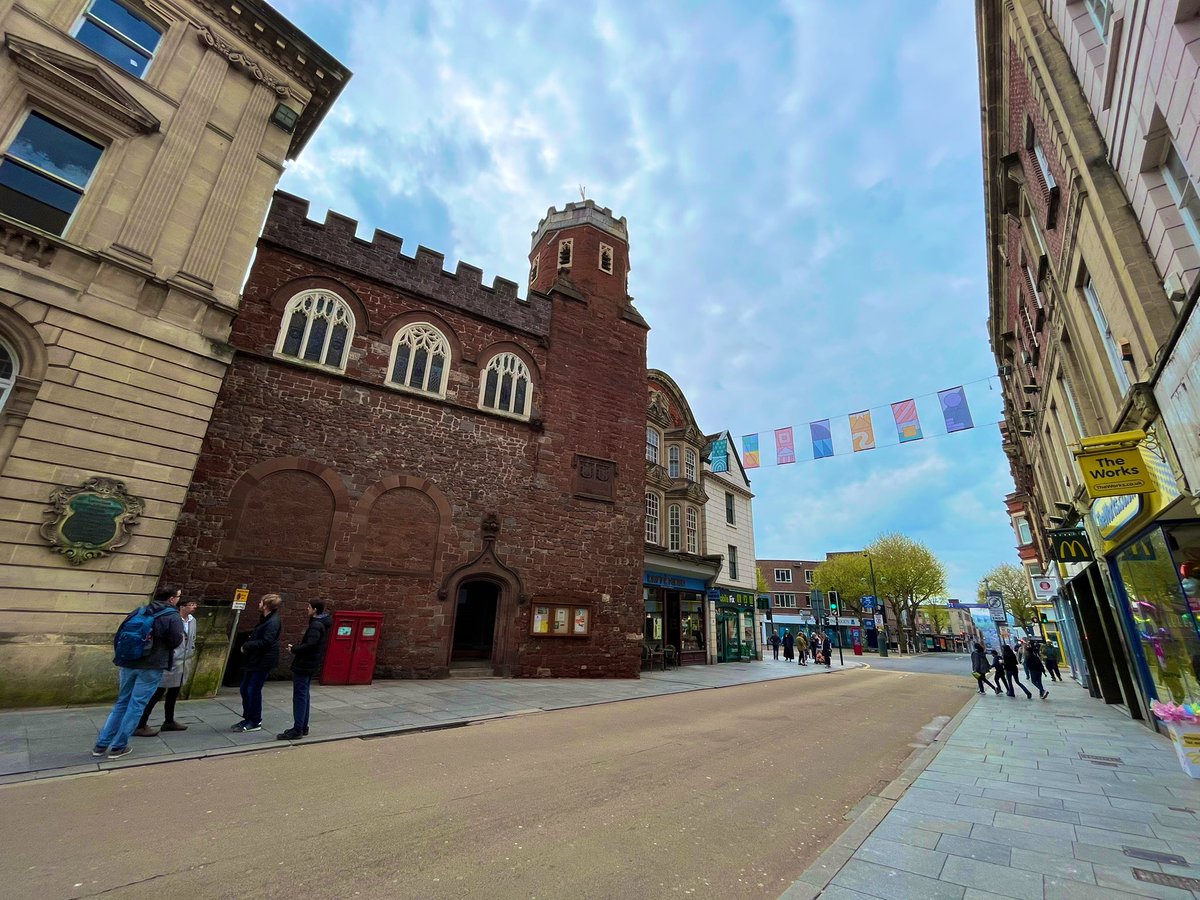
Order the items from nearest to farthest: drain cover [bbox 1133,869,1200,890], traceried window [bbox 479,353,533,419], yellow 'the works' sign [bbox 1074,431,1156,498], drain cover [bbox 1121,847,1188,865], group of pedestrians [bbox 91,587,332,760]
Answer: drain cover [bbox 1133,869,1200,890] → drain cover [bbox 1121,847,1188,865] → group of pedestrians [bbox 91,587,332,760] → yellow 'the works' sign [bbox 1074,431,1156,498] → traceried window [bbox 479,353,533,419]

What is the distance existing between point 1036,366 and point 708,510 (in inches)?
587

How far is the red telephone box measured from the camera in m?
11.4

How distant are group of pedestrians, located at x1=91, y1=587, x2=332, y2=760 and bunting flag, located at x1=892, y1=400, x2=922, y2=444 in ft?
52.4

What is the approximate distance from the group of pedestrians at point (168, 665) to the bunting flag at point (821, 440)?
15376 millimetres

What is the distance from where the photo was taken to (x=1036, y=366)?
48.8ft

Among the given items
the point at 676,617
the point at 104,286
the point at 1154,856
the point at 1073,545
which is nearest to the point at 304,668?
the point at 104,286

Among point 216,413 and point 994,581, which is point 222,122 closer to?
point 216,413

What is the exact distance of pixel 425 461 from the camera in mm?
14305

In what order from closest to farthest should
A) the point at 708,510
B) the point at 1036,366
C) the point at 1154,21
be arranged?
the point at 1154,21, the point at 1036,366, the point at 708,510

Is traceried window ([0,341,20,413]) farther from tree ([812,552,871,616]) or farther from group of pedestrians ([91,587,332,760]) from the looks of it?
tree ([812,552,871,616])

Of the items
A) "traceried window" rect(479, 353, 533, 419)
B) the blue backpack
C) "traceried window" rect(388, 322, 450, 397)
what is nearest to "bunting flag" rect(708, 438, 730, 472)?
"traceried window" rect(479, 353, 533, 419)

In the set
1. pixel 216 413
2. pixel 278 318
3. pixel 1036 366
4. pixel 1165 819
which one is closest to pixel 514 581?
pixel 216 413

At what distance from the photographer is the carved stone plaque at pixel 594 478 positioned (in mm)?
17031

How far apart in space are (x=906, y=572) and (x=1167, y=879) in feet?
163
